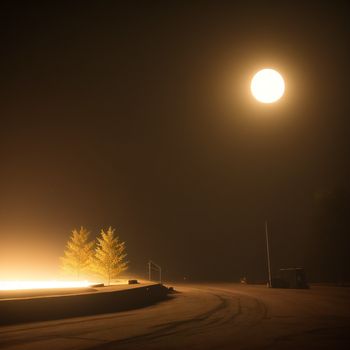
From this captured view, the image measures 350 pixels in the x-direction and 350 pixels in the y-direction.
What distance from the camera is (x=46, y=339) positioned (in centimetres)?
1134

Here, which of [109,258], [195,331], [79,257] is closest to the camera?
[195,331]

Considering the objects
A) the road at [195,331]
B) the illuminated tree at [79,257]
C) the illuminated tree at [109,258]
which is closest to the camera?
the road at [195,331]

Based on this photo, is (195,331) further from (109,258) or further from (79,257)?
(79,257)

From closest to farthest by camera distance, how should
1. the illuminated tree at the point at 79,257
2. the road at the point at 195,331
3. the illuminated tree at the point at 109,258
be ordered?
the road at the point at 195,331
the illuminated tree at the point at 109,258
the illuminated tree at the point at 79,257

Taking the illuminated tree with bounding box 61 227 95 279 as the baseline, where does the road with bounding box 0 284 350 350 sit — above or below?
below

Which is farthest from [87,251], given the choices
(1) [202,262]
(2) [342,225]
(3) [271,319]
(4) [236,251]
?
(4) [236,251]

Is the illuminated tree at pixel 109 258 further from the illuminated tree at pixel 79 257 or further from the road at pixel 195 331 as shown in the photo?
the road at pixel 195 331

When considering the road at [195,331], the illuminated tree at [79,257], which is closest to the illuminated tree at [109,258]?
the illuminated tree at [79,257]

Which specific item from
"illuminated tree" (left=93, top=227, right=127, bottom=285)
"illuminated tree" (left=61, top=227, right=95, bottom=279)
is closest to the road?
"illuminated tree" (left=93, top=227, right=127, bottom=285)

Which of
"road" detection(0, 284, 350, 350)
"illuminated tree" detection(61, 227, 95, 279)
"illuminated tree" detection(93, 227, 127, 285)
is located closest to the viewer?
"road" detection(0, 284, 350, 350)

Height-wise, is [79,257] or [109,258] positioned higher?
[79,257]

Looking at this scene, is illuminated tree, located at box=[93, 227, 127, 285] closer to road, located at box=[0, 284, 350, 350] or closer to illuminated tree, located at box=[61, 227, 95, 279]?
illuminated tree, located at box=[61, 227, 95, 279]

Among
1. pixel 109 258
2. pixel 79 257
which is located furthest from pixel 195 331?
pixel 79 257

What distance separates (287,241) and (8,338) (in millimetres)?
83285
